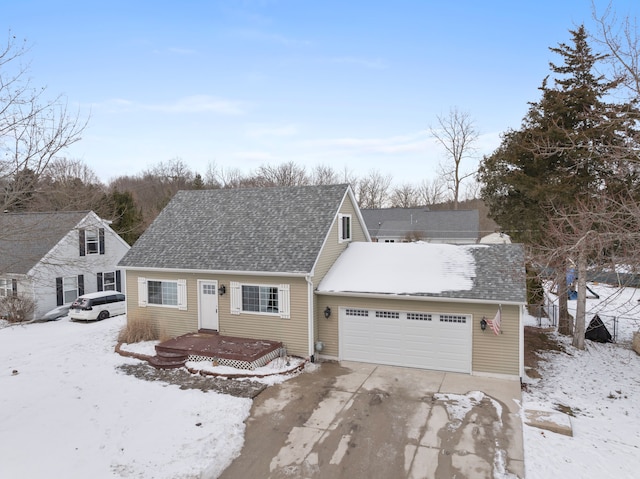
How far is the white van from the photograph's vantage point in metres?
20.0

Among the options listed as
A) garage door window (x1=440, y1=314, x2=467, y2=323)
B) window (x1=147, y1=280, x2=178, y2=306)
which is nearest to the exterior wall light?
garage door window (x1=440, y1=314, x2=467, y2=323)

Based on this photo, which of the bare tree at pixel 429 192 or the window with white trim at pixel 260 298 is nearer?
the window with white trim at pixel 260 298

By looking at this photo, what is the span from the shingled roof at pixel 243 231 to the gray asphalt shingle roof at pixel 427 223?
28884mm

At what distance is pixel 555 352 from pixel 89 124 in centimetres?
1622

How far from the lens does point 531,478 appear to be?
278 inches

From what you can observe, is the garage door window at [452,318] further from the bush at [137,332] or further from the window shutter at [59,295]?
the window shutter at [59,295]

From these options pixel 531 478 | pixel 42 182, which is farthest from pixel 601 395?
pixel 42 182

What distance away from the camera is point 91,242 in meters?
24.4

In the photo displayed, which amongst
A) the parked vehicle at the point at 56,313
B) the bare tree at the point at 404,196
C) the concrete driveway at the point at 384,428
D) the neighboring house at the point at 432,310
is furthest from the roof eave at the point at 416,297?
the bare tree at the point at 404,196

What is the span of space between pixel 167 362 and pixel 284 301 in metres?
3.99

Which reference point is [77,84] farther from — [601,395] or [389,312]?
[601,395]

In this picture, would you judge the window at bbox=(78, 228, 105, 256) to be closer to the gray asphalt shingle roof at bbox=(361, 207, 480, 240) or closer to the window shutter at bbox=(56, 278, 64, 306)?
the window shutter at bbox=(56, 278, 64, 306)

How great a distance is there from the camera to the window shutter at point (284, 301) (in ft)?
44.5

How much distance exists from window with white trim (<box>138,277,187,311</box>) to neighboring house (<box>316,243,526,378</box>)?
5.10 m
